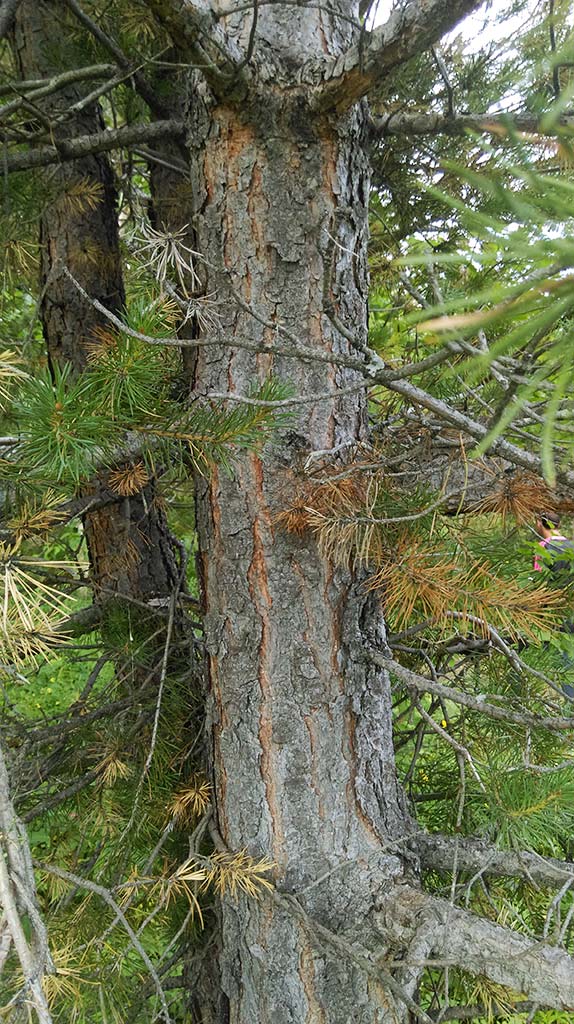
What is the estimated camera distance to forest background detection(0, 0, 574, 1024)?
115 centimetres

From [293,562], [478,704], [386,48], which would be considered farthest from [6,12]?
[478,704]

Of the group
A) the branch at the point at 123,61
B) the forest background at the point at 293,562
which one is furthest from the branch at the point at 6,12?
the branch at the point at 123,61

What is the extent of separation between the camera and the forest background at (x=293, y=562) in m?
1.15

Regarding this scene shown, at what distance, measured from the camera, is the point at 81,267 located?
2078 mm

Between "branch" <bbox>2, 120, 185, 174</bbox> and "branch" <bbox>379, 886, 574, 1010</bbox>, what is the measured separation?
1.78m

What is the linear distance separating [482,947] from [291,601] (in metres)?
0.71

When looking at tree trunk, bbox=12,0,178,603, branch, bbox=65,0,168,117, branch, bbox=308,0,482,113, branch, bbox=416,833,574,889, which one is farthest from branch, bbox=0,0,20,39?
branch, bbox=416,833,574,889

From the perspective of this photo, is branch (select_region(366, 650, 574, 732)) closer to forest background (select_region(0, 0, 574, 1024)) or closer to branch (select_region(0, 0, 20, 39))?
forest background (select_region(0, 0, 574, 1024))

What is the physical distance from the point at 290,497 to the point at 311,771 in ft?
1.89

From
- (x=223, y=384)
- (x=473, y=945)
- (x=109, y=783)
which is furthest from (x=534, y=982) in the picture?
(x=223, y=384)

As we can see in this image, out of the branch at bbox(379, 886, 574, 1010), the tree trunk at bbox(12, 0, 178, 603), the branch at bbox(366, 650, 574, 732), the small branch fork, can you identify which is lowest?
the branch at bbox(379, 886, 574, 1010)

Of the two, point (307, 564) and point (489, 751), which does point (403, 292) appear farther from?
point (489, 751)

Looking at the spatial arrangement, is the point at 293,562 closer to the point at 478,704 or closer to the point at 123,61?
the point at 478,704

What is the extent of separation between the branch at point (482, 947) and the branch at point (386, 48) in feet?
4.71
